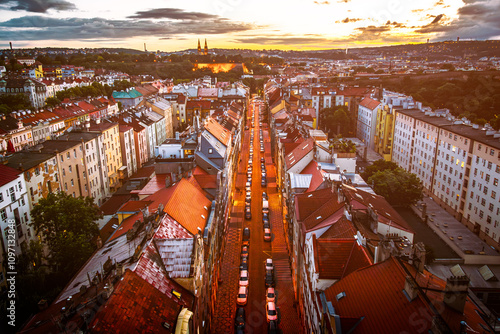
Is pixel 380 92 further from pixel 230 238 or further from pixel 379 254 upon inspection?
pixel 379 254

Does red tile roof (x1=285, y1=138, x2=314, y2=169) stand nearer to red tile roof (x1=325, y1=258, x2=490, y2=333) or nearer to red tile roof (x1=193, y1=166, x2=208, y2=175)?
red tile roof (x1=193, y1=166, x2=208, y2=175)

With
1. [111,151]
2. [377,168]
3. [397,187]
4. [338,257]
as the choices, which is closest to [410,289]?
[338,257]

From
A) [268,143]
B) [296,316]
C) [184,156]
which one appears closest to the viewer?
[296,316]

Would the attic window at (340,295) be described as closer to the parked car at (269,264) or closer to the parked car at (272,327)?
the parked car at (272,327)

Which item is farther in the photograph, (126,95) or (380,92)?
(126,95)

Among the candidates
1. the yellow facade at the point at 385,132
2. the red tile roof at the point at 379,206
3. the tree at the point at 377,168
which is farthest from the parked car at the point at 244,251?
the yellow facade at the point at 385,132

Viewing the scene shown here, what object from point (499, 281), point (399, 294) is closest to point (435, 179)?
point (499, 281)

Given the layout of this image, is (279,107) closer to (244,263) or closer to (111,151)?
(111,151)
